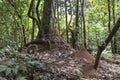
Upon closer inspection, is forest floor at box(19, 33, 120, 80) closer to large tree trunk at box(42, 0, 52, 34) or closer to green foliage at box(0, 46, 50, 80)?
large tree trunk at box(42, 0, 52, 34)

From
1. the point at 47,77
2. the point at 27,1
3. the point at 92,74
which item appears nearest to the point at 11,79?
the point at 47,77

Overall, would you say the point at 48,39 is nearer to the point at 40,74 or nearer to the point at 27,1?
the point at 40,74

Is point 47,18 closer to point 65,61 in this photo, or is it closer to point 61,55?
point 61,55

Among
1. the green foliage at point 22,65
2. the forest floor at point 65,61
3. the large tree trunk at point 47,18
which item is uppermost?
the large tree trunk at point 47,18

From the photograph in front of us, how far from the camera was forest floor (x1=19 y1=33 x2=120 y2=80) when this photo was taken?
503 centimetres

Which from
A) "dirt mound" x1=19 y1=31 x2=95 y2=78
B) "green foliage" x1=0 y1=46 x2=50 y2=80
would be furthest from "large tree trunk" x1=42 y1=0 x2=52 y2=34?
"green foliage" x1=0 y1=46 x2=50 y2=80

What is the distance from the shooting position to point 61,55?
653 cm

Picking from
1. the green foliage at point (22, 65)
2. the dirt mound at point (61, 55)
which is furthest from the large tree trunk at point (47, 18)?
the green foliage at point (22, 65)

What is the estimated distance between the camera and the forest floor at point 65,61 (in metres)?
5.03

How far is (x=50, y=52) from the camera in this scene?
6711 millimetres

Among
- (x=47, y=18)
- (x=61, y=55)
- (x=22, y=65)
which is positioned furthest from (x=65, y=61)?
(x=22, y=65)

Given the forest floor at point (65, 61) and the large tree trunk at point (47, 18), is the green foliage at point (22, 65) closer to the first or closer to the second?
the forest floor at point (65, 61)

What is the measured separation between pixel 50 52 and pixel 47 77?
2214mm

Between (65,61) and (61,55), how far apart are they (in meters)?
0.58
